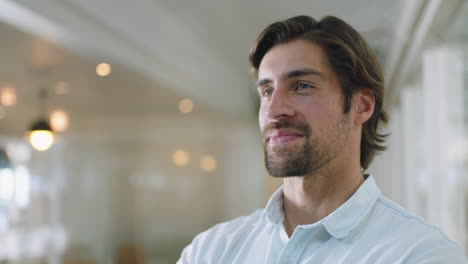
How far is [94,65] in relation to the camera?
11.9ft

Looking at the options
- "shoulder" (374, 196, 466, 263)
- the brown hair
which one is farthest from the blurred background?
"shoulder" (374, 196, 466, 263)

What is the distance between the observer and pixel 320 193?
1040 millimetres

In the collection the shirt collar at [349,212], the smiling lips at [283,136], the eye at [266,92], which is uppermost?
the eye at [266,92]

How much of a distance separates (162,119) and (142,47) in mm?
2585

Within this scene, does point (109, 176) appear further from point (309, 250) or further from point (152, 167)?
point (309, 250)

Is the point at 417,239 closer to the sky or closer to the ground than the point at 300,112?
closer to the ground

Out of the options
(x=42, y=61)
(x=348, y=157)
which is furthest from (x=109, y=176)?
(x=348, y=157)

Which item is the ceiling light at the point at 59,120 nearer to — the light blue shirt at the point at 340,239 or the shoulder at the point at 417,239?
the light blue shirt at the point at 340,239

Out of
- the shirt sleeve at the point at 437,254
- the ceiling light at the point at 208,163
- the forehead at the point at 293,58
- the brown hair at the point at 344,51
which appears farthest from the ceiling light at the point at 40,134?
the shirt sleeve at the point at 437,254

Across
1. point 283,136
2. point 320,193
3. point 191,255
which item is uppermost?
point 283,136

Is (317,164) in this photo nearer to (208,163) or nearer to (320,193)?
(320,193)

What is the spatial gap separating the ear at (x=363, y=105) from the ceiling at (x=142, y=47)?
324 mm

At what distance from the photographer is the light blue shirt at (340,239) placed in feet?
2.78

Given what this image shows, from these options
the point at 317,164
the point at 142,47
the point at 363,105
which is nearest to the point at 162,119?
the point at 142,47
